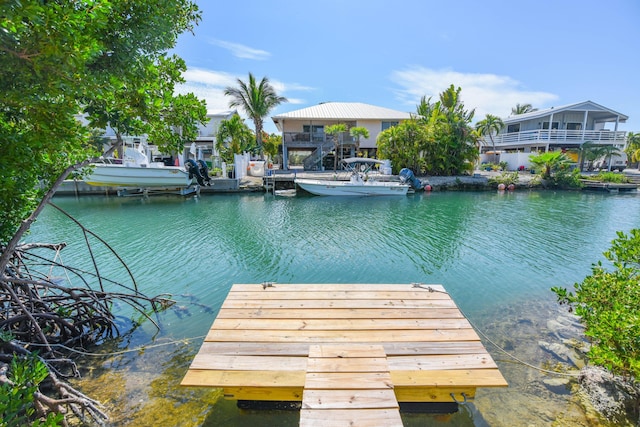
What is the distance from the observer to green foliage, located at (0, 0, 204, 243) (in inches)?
85.0

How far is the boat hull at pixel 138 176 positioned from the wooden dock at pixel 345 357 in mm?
18876

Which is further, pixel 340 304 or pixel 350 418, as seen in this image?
pixel 340 304

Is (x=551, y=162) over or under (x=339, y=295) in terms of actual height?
over

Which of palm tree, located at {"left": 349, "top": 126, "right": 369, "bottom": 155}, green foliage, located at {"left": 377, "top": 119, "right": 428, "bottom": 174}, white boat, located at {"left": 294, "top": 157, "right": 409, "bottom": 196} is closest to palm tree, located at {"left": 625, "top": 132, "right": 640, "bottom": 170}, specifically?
green foliage, located at {"left": 377, "top": 119, "right": 428, "bottom": 174}

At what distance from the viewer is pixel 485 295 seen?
7.04m

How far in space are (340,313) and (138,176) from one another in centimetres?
2074

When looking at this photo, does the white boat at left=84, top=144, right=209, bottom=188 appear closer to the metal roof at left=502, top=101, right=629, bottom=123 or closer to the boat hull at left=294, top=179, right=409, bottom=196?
the boat hull at left=294, top=179, right=409, bottom=196

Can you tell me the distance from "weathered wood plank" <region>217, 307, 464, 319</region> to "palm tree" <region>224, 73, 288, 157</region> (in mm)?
31020

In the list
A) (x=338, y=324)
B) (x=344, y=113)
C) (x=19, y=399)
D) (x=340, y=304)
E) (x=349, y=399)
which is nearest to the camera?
(x=19, y=399)

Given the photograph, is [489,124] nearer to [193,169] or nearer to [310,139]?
[310,139]

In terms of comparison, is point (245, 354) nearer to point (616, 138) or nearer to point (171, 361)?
point (171, 361)

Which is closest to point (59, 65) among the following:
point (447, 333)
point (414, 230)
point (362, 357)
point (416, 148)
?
point (362, 357)

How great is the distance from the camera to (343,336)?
3688 mm

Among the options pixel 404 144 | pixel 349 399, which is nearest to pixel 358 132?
pixel 404 144
